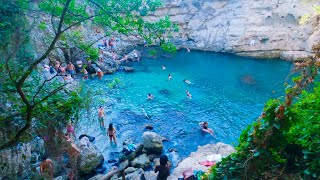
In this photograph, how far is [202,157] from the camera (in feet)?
35.9

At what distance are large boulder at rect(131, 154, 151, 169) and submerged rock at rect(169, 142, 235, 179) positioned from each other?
65.3 inches

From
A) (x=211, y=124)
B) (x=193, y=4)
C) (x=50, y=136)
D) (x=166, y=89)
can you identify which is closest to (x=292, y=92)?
(x=50, y=136)

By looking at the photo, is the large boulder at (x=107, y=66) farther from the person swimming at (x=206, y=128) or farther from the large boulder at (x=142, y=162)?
the large boulder at (x=142, y=162)

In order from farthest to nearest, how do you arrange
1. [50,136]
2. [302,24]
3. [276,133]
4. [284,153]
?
[302,24]
[50,136]
[284,153]
[276,133]

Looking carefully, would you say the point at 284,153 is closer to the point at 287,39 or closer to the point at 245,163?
the point at 245,163

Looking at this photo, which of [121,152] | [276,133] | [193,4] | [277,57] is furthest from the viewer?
[193,4]

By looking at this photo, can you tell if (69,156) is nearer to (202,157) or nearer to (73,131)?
(73,131)

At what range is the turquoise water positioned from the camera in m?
14.8

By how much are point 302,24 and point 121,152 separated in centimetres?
2401

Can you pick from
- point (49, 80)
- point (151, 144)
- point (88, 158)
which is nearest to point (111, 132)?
point (151, 144)

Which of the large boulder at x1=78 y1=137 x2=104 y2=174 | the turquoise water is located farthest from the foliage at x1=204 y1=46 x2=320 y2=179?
the large boulder at x1=78 y1=137 x2=104 y2=174

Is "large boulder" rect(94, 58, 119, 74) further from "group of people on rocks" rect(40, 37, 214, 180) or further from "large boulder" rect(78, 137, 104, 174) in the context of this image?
"large boulder" rect(78, 137, 104, 174)

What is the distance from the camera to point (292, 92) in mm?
4324

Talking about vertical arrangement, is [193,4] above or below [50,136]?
above
